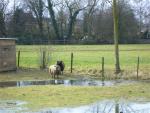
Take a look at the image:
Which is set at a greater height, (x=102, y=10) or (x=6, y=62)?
(x=102, y=10)

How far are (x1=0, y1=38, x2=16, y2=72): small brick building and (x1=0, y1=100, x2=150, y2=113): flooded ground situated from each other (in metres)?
14.2

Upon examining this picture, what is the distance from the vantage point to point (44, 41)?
93.6 m

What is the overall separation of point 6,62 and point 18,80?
5.32m

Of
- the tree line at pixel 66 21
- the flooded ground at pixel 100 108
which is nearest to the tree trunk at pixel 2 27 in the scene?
the tree line at pixel 66 21

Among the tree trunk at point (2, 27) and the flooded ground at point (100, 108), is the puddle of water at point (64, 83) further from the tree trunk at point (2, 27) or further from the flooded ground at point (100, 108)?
the tree trunk at point (2, 27)

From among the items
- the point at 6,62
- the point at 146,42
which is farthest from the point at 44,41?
the point at 6,62

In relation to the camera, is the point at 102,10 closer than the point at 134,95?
No

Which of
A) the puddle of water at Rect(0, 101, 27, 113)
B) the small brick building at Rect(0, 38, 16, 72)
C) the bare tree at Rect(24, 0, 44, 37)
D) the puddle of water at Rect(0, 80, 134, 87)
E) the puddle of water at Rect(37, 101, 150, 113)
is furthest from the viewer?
the bare tree at Rect(24, 0, 44, 37)

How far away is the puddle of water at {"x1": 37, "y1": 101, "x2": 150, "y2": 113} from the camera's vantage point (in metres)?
17.0

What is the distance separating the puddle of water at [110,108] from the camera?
17.0 meters

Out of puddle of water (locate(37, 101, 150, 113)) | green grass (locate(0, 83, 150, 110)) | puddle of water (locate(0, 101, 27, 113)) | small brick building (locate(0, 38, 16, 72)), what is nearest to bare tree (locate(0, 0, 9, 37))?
small brick building (locate(0, 38, 16, 72))

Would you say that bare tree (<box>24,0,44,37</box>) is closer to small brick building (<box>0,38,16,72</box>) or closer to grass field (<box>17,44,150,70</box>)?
grass field (<box>17,44,150,70</box>)

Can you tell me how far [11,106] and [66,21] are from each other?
8805 cm

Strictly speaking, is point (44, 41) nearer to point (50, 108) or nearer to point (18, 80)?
point (18, 80)
